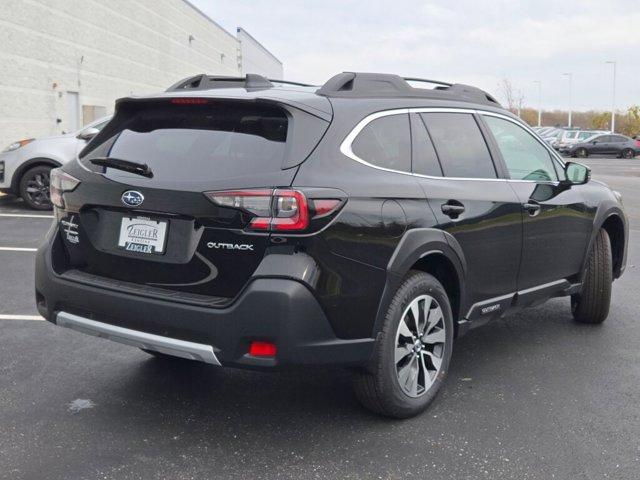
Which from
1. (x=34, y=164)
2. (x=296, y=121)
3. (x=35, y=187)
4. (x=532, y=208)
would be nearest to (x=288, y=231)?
(x=296, y=121)

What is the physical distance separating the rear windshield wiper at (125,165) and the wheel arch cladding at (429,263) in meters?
1.26

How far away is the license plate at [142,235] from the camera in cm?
340

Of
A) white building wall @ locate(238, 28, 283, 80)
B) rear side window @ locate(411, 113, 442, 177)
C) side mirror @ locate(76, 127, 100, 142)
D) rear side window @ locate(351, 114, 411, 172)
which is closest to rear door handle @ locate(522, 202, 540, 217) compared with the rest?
rear side window @ locate(411, 113, 442, 177)

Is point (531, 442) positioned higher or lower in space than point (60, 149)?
lower

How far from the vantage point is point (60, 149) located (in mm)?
11789

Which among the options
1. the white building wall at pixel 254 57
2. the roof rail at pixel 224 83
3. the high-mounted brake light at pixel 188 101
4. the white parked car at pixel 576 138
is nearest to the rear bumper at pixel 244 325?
the high-mounted brake light at pixel 188 101

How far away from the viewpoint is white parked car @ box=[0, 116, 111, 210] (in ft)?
38.3

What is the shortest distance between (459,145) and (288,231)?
1.62 m

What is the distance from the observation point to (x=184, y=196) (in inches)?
131

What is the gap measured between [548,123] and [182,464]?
10939 cm

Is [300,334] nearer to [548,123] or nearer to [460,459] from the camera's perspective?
[460,459]

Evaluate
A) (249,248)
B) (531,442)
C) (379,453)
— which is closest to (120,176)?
(249,248)

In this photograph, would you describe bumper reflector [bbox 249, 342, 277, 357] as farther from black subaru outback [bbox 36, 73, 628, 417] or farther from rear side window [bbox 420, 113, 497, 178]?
rear side window [bbox 420, 113, 497, 178]

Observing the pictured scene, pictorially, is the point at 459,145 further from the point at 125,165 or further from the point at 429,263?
the point at 125,165
